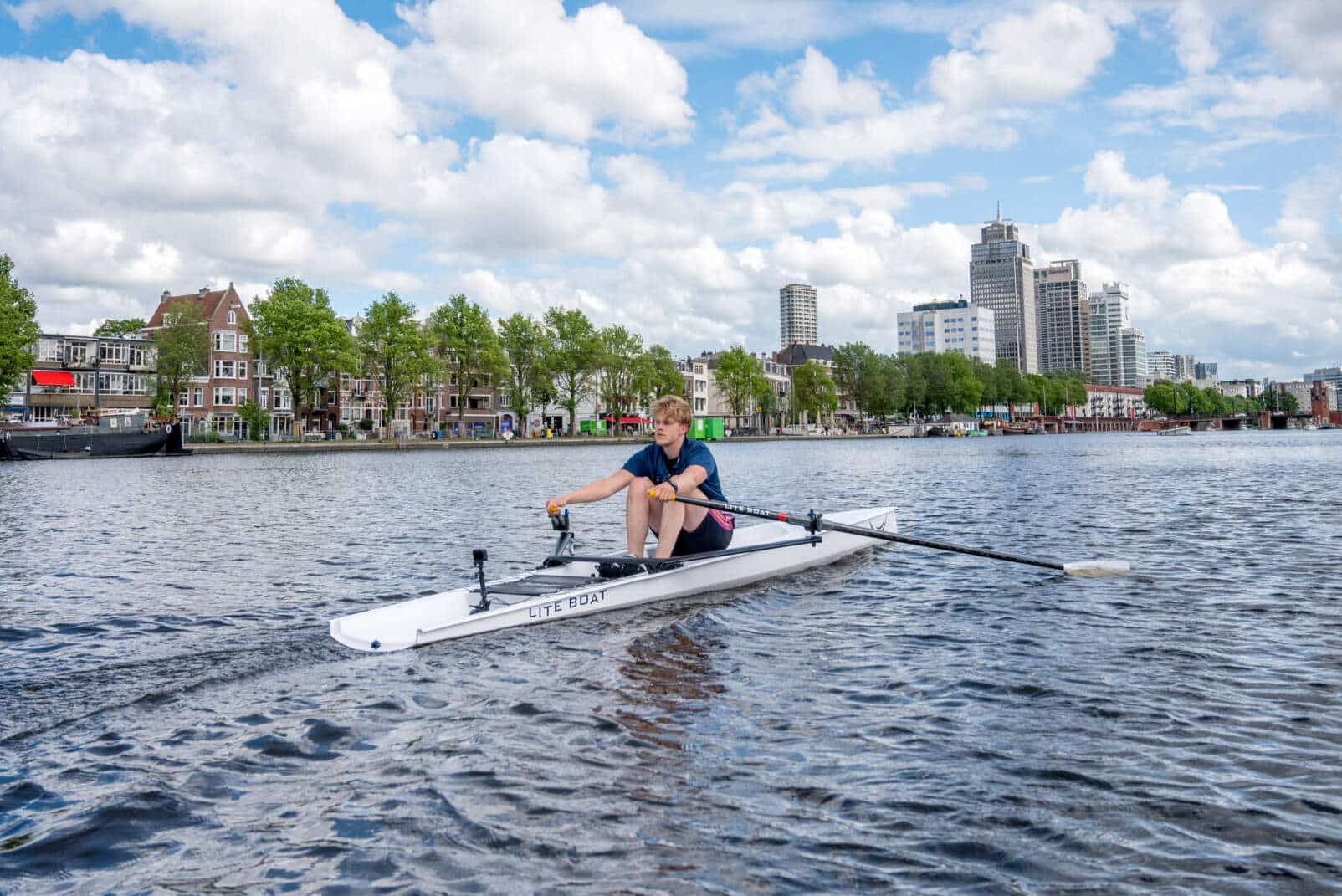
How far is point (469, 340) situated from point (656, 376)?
29.4 meters

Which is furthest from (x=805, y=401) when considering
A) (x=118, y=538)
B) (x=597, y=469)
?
Result: (x=118, y=538)

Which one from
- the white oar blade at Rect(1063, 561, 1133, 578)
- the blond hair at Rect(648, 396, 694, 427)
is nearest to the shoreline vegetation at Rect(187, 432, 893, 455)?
the blond hair at Rect(648, 396, 694, 427)

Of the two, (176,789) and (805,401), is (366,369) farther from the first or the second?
(176,789)

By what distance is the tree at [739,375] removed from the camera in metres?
141

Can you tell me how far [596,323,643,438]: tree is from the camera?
11788 centimetres

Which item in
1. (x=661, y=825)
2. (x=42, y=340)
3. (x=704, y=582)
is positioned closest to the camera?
(x=661, y=825)

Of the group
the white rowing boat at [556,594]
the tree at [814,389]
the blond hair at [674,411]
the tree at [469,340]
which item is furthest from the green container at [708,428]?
the blond hair at [674,411]

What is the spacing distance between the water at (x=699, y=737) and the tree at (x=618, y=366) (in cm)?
10366

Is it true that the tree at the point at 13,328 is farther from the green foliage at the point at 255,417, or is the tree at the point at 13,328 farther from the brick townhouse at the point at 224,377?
the brick townhouse at the point at 224,377

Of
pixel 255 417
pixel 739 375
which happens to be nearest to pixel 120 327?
pixel 255 417

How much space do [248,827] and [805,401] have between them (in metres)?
153

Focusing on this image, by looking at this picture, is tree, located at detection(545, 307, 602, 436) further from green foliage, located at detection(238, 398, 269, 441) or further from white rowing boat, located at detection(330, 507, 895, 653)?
white rowing boat, located at detection(330, 507, 895, 653)

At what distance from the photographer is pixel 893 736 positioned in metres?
6.62

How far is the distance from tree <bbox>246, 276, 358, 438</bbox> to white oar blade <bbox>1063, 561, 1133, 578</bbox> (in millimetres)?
80326
